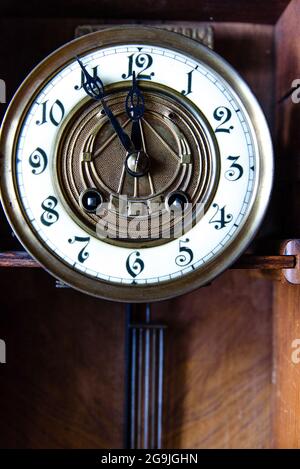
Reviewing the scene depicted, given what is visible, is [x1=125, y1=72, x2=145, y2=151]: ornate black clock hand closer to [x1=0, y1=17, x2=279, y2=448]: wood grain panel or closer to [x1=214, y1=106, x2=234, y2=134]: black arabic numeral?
[x1=214, y1=106, x2=234, y2=134]: black arabic numeral

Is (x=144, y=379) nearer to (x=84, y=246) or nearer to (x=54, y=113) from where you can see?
(x=84, y=246)

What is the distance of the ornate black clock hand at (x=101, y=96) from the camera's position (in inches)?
36.8

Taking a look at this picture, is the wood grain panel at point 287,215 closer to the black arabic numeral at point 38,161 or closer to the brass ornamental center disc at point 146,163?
the brass ornamental center disc at point 146,163

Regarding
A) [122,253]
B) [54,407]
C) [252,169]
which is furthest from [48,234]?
[54,407]

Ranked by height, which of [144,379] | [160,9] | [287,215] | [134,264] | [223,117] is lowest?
[144,379]

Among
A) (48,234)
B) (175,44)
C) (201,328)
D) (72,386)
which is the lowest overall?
(72,386)

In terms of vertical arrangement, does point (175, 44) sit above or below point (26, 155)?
above

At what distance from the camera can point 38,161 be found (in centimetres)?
96

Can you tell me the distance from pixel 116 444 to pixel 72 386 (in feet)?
0.51

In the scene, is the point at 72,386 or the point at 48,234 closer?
the point at 48,234

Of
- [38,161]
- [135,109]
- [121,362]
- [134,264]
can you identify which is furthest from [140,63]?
[121,362]

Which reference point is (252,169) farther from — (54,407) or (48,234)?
(54,407)

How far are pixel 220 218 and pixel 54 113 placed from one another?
0.33m

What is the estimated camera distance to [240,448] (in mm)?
1234
